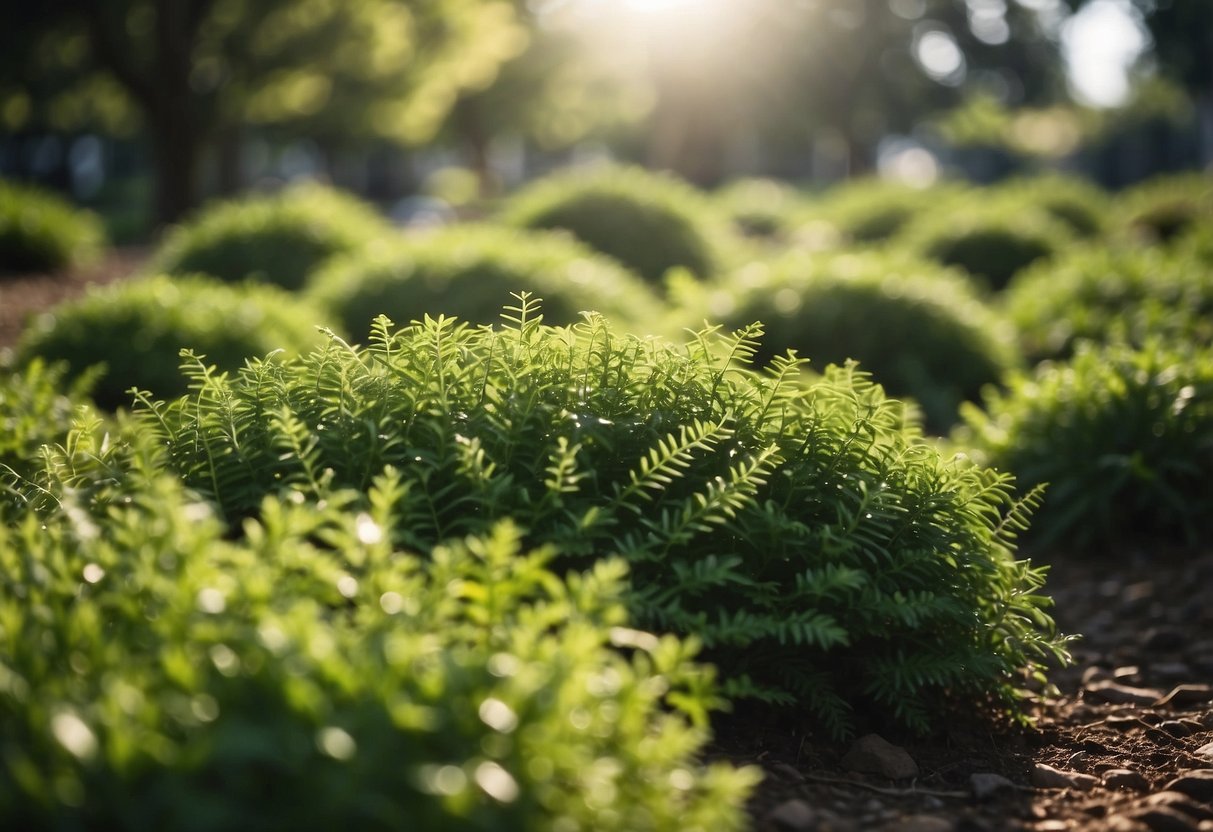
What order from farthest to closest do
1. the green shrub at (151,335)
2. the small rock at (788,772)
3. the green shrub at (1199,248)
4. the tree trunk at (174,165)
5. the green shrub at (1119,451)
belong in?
the tree trunk at (174,165) → the green shrub at (1199,248) → the green shrub at (151,335) → the green shrub at (1119,451) → the small rock at (788,772)

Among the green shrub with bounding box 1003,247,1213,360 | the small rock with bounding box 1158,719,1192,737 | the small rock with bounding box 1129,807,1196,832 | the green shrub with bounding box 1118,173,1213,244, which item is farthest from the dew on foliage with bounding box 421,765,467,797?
the green shrub with bounding box 1118,173,1213,244

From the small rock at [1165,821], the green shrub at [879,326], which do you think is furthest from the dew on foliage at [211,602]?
the green shrub at [879,326]

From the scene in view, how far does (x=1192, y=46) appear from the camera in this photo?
28250mm

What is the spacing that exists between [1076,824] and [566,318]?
4360 mm

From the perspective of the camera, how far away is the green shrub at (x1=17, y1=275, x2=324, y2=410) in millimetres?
5520

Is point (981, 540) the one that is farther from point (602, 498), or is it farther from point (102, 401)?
point (102, 401)

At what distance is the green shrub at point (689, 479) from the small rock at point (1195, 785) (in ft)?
1.34

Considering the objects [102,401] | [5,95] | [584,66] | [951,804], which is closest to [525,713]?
[951,804]

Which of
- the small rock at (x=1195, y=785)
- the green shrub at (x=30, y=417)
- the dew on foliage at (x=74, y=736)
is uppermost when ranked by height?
the green shrub at (x=30, y=417)

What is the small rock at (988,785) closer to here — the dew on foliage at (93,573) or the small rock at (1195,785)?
the small rock at (1195,785)

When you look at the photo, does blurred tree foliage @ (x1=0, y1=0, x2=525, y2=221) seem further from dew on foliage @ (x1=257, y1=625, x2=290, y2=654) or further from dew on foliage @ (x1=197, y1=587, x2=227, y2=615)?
dew on foliage @ (x1=257, y1=625, x2=290, y2=654)

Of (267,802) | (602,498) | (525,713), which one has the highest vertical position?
(602,498)

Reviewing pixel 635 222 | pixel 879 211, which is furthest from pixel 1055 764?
pixel 879 211

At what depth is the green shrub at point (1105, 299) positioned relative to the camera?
302 inches
